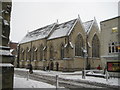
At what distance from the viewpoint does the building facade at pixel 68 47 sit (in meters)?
35.8

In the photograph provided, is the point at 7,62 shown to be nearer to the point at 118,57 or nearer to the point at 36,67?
the point at 118,57

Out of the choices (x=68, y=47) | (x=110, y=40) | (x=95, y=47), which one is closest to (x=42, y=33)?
(x=68, y=47)

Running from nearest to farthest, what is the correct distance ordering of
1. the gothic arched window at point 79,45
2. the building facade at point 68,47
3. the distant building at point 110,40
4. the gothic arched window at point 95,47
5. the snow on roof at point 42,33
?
the distant building at point 110,40 < the building facade at point 68,47 < the gothic arched window at point 79,45 < the gothic arched window at point 95,47 < the snow on roof at point 42,33

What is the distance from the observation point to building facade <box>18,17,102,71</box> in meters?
35.8

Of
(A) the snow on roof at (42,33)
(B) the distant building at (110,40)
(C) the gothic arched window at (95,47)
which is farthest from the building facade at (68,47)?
(B) the distant building at (110,40)

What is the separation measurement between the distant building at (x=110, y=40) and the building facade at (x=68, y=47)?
10341 mm

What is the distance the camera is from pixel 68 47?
35.5 metres

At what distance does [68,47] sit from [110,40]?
13.8 m

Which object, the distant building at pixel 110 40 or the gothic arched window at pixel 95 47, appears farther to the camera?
the gothic arched window at pixel 95 47

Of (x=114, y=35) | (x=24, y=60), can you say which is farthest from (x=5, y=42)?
(x=24, y=60)

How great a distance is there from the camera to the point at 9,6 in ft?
31.4

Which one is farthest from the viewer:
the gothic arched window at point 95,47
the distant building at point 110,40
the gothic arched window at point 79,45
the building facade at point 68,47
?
the gothic arched window at point 95,47

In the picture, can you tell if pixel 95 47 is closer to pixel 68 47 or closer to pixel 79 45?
pixel 79 45

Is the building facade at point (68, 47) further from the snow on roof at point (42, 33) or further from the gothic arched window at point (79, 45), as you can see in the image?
the snow on roof at point (42, 33)
